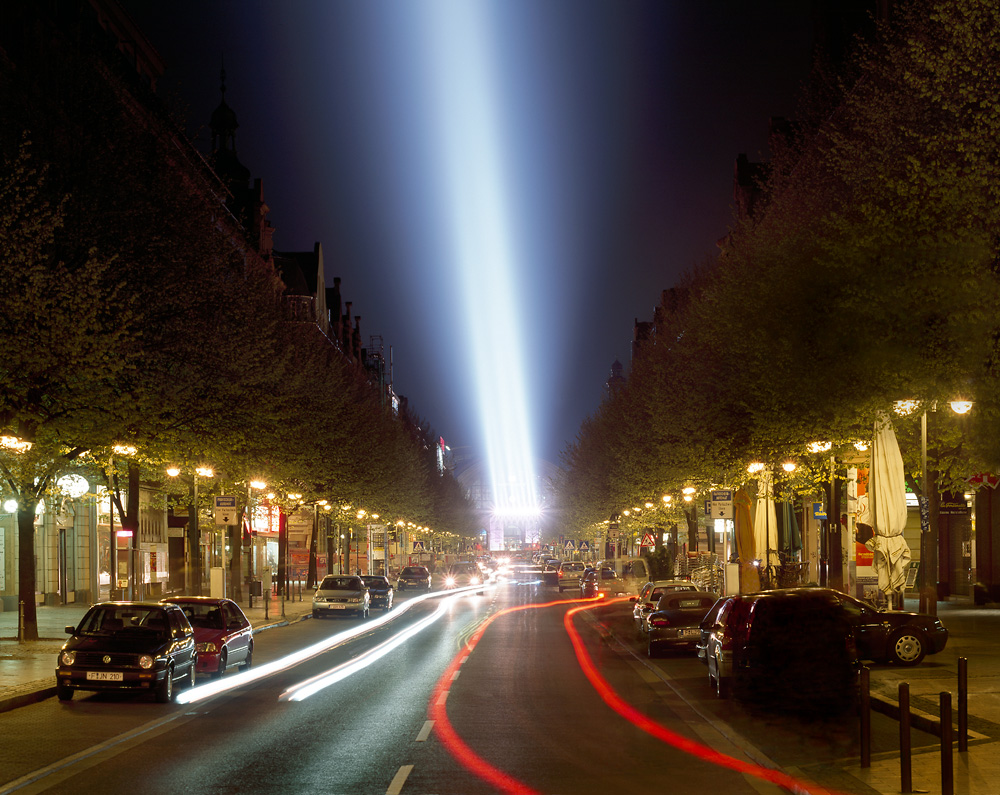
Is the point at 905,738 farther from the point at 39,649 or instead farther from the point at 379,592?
the point at 379,592

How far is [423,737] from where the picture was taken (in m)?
14.3

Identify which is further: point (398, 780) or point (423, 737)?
point (423, 737)

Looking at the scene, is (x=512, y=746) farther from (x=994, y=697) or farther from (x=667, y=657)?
(x=667, y=657)

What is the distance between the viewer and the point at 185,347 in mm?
27234

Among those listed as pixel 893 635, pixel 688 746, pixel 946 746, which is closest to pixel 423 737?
pixel 688 746

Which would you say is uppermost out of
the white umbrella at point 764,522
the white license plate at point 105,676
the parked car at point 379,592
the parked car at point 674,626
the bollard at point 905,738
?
the white umbrella at point 764,522

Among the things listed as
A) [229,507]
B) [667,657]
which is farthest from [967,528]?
[229,507]

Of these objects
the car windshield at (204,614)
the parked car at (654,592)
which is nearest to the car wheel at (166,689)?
the car windshield at (204,614)

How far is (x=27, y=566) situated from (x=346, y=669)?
28.8 feet

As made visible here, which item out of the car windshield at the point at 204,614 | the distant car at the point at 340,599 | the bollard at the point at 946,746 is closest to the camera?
the bollard at the point at 946,746

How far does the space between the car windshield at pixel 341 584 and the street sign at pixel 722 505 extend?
17.6 m

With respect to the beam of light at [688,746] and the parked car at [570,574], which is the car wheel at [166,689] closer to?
the beam of light at [688,746]

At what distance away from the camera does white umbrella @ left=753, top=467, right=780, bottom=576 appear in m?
32.8

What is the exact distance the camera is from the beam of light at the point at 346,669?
64.2 ft
